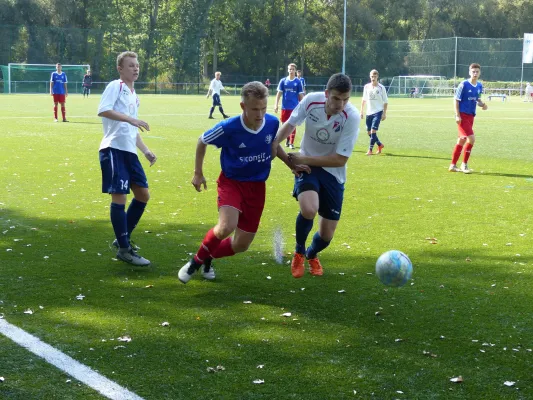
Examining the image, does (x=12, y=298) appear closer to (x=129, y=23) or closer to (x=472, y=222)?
(x=472, y=222)

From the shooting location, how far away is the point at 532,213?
1000cm

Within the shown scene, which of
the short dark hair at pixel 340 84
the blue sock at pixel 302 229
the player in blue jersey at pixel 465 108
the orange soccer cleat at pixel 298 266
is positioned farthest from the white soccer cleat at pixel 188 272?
the player in blue jersey at pixel 465 108

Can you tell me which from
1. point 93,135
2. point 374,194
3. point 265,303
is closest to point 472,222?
point 374,194

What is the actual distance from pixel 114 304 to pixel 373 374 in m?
2.28

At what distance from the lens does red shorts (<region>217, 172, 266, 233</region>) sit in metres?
6.12

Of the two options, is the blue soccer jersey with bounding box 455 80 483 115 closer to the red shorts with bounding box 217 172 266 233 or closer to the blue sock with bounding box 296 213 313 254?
the blue sock with bounding box 296 213 313 254

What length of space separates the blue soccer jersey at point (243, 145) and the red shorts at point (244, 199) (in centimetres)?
6

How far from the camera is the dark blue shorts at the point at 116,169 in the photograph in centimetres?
682

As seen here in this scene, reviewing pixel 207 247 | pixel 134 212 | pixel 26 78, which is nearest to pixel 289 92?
pixel 134 212

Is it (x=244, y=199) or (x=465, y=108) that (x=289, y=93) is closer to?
(x=465, y=108)

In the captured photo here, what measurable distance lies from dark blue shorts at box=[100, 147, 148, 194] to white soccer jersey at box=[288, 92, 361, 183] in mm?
1633

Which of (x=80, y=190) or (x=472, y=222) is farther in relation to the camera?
(x=80, y=190)

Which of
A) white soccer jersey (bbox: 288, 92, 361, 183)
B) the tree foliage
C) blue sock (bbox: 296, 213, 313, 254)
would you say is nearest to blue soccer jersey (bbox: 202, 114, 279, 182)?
white soccer jersey (bbox: 288, 92, 361, 183)

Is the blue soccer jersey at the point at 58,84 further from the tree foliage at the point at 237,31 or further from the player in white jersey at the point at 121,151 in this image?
the tree foliage at the point at 237,31
